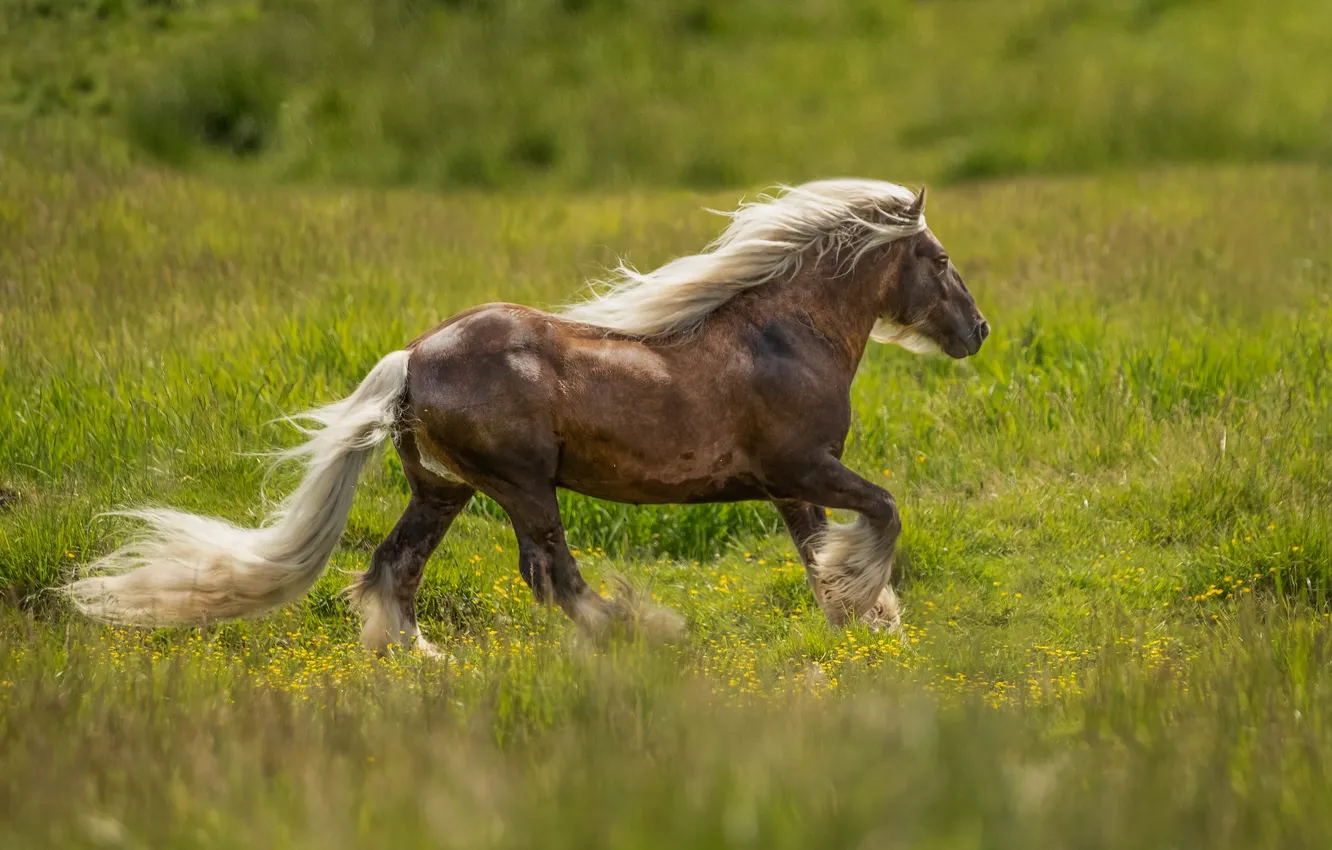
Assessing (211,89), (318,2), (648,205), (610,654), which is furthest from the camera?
(318,2)

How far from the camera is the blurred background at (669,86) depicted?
58.5ft

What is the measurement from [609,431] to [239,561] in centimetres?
158

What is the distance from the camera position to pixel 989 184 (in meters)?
18.1

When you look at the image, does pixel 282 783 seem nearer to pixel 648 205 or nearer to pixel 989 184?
pixel 648 205

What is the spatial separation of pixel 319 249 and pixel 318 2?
30.0 feet

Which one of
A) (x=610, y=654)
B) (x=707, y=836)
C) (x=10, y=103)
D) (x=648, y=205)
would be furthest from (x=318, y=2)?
(x=707, y=836)

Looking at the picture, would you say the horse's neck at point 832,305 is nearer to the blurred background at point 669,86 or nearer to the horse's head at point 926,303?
the horse's head at point 926,303

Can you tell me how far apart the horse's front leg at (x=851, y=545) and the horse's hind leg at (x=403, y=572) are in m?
1.49

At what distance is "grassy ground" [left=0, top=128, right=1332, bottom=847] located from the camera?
128 inches

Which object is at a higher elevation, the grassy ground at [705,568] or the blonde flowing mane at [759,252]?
the blonde flowing mane at [759,252]

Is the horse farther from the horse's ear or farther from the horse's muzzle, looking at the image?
the horse's muzzle

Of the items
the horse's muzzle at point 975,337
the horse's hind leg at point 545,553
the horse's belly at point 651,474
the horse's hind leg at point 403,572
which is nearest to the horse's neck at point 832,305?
the horse's muzzle at point 975,337

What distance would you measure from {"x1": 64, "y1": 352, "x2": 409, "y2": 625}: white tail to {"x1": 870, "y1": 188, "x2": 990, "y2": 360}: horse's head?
7.57ft

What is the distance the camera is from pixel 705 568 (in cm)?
799
